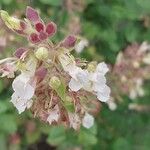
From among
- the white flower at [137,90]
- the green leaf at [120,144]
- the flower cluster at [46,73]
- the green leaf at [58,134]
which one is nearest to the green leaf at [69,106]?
the flower cluster at [46,73]

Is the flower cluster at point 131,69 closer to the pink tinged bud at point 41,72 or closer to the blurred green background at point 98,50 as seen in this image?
the blurred green background at point 98,50

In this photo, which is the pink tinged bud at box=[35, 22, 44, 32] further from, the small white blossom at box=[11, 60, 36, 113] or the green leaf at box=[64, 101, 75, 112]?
the green leaf at box=[64, 101, 75, 112]

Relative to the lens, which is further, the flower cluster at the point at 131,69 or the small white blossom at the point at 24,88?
the flower cluster at the point at 131,69

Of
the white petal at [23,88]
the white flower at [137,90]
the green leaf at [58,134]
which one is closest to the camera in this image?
the white petal at [23,88]

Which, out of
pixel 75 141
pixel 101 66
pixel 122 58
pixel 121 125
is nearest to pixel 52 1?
pixel 122 58

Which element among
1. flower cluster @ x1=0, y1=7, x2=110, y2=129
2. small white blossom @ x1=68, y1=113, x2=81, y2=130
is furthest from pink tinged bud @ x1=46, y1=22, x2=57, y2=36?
small white blossom @ x1=68, y1=113, x2=81, y2=130

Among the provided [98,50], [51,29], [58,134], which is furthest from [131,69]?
[51,29]

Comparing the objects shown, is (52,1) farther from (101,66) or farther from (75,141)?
(101,66)

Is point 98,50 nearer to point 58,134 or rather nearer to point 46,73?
point 58,134
